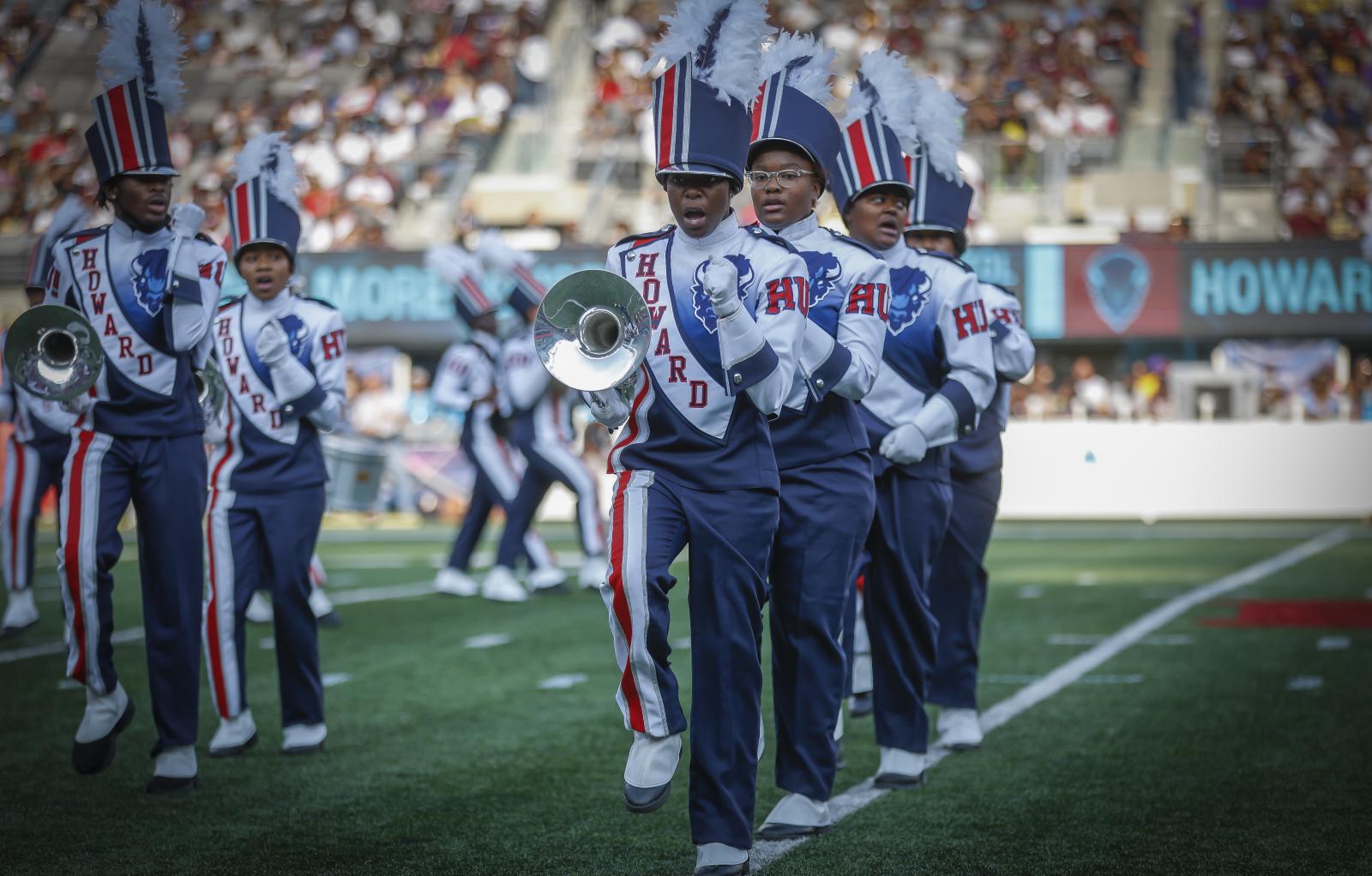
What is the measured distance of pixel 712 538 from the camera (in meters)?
4.11

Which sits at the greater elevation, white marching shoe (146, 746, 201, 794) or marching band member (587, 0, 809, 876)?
marching band member (587, 0, 809, 876)

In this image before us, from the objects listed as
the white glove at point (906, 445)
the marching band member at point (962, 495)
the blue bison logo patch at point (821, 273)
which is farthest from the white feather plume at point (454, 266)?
the blue bison logo patch at point (821, 273)

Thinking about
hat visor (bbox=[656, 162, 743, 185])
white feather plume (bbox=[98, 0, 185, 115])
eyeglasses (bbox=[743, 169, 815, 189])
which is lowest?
hat visor (bbox=[656, 162, 743, 185])

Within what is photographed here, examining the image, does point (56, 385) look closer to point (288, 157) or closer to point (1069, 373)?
point (288, 157)

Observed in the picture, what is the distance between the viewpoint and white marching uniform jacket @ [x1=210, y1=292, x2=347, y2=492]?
19.8 feet

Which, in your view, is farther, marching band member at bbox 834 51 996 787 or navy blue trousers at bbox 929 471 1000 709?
navy blue trousers at bbox 929 471 1000 709

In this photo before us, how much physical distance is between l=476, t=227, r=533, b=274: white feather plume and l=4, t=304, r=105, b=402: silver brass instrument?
236 inches

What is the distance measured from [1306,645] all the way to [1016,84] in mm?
16632

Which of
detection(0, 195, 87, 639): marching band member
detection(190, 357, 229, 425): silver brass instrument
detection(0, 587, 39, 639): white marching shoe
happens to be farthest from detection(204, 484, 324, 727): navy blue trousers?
detection(0, 587, 39, 639): white marching shoe

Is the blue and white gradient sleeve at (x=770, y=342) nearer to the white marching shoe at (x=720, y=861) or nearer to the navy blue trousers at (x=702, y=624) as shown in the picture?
the navy blue trousers at (x=702, y=624)

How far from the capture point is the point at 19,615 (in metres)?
9.58

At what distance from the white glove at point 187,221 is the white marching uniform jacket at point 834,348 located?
81.7 inches

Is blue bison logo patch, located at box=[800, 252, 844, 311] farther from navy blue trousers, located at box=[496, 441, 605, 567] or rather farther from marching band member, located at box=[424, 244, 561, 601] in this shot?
marching band member, located at box=[424, 244, 561, 601]

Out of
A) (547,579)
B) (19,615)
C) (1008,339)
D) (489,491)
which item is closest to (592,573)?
(547,579)
